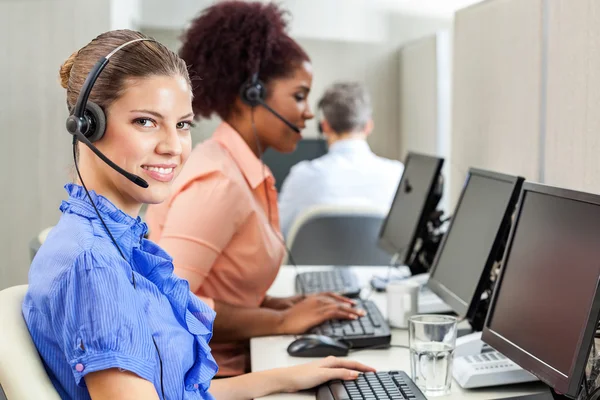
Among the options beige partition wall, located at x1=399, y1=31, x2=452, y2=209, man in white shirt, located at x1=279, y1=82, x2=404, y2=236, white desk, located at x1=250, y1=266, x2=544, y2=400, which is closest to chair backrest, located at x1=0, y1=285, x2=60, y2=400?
white desk, located at x1=250, y1=266, x2=544, y2=400

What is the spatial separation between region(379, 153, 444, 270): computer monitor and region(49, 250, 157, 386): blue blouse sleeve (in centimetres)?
118

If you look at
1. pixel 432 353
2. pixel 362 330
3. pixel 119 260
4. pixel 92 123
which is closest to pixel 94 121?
pixel 92 123

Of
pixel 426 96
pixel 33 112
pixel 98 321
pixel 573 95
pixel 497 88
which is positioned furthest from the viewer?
pixel 426 96

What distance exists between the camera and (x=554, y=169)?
4.67 ft

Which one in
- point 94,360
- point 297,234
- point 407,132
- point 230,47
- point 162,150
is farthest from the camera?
point 407,132

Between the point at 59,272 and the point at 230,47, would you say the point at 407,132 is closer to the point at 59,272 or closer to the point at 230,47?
the point at 230,47

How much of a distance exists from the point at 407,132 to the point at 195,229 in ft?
7.58

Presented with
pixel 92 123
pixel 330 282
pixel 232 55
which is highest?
pixel 232 55

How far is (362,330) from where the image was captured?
1.47 m

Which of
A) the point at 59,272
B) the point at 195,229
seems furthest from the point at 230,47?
the point at 59,272

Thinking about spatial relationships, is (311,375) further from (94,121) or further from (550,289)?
(94,121)

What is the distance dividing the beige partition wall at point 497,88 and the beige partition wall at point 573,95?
7cm

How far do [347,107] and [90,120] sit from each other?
8.01 feet

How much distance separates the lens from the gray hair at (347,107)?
328 centimetres
